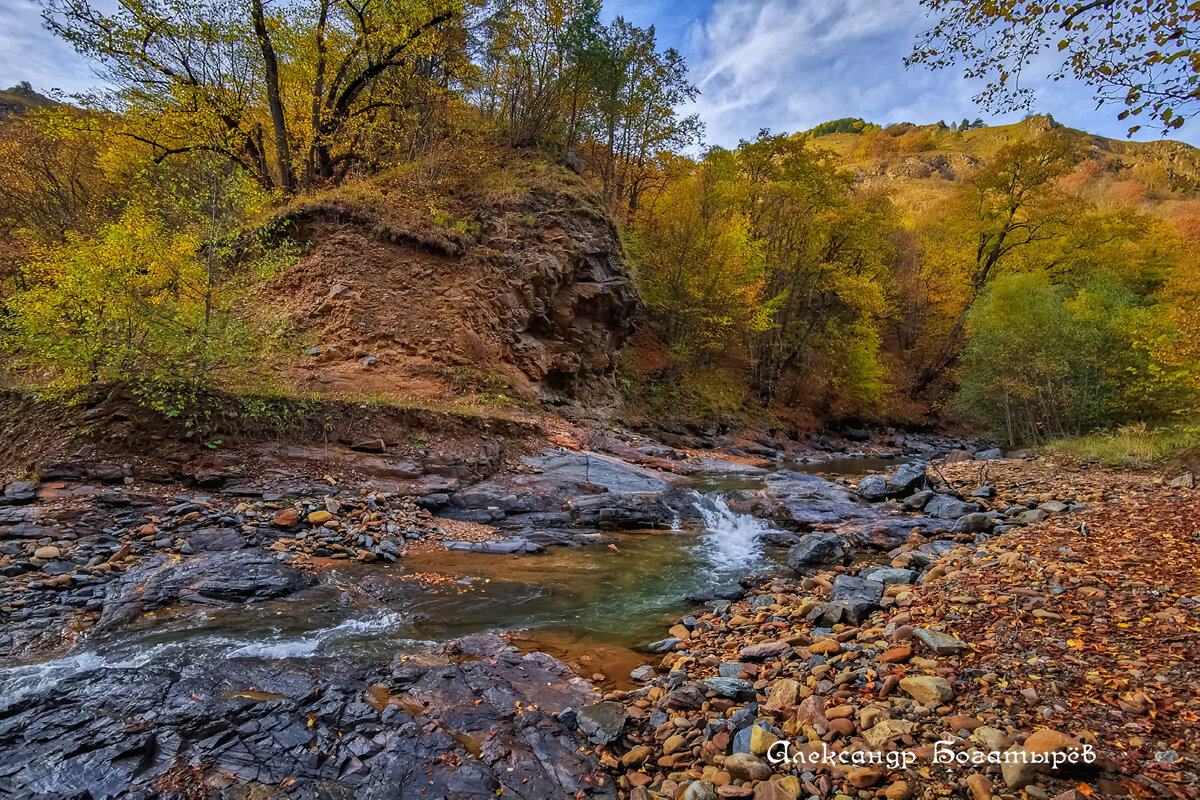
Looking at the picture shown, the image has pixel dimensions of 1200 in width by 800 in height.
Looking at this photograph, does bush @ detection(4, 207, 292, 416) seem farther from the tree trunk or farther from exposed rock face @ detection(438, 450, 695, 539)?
the tree trunk

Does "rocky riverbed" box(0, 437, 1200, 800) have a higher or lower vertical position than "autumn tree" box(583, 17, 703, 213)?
lower

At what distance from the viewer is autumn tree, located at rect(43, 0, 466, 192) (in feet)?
47.0

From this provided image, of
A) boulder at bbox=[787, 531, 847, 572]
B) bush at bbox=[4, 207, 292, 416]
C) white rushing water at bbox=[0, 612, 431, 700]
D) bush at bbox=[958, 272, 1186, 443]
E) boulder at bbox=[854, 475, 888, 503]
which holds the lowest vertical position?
white rushing water at bbox=[0, 612, 431, 700]

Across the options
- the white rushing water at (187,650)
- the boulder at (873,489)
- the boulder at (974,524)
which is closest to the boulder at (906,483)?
the boulder at (873,489)

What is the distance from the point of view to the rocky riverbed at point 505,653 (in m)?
3.02

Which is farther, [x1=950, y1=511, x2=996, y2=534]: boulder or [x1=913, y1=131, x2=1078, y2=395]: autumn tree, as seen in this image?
[x1=913, y1=131, x2=1078, y2=395]: autumn tree

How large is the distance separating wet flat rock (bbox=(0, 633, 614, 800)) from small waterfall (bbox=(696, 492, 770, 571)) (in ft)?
16.0

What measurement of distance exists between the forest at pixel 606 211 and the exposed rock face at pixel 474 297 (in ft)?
3.62

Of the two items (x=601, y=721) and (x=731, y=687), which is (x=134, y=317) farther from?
(x=731, y=687)

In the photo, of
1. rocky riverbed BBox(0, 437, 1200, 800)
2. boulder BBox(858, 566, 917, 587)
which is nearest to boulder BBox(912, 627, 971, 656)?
rocky riverbed BBox(0, 437, 1200, 800)

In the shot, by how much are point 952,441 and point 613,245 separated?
22.3m

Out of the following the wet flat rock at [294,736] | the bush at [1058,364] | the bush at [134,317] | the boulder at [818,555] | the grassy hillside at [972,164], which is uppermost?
the grassy hillside at [972,164]

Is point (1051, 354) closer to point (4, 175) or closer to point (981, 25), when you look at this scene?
point (981, 25)

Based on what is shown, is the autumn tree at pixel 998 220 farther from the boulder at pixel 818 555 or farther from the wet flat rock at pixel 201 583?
the wet flat rock at pixel 201 583
